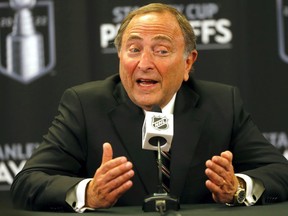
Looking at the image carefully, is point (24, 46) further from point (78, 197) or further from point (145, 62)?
point (78, 197)

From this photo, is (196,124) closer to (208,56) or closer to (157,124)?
(157,124)

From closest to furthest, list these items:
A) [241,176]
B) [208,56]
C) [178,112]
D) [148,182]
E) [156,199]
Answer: [156,199] < [241,176] < [148,182] < [178,112] < [208,56]

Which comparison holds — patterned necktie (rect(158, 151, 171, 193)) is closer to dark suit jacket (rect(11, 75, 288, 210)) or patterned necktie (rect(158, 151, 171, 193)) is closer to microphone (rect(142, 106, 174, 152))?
dark suit jacket (rect(11, 75, 288, 210))

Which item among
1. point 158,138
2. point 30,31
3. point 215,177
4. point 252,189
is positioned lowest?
point 252,189

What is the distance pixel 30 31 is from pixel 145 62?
5.14ft

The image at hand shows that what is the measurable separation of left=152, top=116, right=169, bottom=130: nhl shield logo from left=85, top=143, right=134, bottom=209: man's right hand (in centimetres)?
19

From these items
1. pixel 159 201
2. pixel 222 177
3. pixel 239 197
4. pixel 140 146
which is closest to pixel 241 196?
pixel 239 197

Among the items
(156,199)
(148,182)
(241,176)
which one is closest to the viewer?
(156,199)

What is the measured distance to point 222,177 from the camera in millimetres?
2250

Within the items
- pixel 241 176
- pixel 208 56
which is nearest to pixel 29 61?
pixel 208 56

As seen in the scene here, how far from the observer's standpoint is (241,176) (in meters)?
2.43

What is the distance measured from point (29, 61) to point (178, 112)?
5.10ft

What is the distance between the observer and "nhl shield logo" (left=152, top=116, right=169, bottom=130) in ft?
6.70

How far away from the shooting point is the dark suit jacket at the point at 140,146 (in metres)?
2.61
